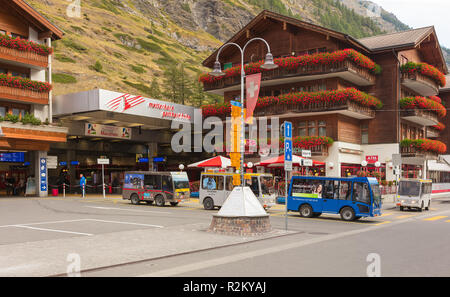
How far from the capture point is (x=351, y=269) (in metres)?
9.62

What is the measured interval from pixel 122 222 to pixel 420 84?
36681 millimetres

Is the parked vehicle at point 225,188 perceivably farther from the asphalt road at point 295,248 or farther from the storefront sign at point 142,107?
the storefront sign at point 142,107

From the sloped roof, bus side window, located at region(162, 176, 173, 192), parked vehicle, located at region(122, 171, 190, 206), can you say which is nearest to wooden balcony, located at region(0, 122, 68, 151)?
parked vehicle, located at region(122, 171, 190, 206)

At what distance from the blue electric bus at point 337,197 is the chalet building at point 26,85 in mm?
22739

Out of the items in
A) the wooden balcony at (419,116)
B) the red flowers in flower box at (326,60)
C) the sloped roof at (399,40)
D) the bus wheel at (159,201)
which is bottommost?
the bus wheel at (159,201)

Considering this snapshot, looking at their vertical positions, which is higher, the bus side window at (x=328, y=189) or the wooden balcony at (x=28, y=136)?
the wooden balcony at (x=28, y=136)

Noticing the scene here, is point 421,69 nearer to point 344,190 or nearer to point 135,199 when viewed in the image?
point 344,190

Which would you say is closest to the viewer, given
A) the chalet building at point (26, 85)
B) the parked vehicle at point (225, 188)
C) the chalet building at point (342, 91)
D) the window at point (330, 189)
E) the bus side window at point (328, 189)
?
the window at point (330, 189)

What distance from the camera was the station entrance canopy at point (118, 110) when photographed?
37.0m

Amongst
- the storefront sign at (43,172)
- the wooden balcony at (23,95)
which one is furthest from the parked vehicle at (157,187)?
the wooden balcony at (23,95)

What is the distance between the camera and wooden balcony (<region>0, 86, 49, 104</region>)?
3481 cm

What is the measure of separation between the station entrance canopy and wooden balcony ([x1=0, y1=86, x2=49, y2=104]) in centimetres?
190
